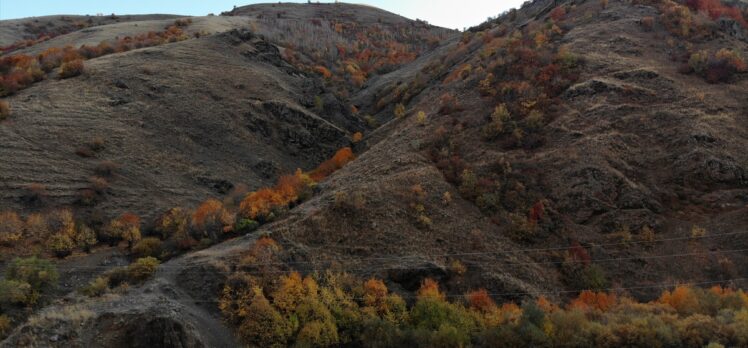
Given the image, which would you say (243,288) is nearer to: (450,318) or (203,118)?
(450,318)

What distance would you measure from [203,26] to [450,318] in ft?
200

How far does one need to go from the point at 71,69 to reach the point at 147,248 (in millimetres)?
22291

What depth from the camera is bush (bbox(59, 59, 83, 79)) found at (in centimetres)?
3884

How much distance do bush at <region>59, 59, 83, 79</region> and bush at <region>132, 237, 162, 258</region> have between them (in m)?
21.3

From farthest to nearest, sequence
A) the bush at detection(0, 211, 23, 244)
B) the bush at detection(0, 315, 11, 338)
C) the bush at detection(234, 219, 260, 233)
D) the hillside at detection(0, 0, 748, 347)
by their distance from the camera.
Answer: the bush at detection(234, 219, 260, 233), the bush at detection(0, 211, 23, 244), the hillside at detection(0, 0, 748, 347), the bush at detection(0, 315, 11, 338)

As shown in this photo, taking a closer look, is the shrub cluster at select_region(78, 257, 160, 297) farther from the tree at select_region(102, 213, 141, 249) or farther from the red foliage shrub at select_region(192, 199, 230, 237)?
the tree at select_region(102, 213, 141, 249)

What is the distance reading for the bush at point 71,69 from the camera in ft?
127

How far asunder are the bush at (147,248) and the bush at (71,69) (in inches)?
840

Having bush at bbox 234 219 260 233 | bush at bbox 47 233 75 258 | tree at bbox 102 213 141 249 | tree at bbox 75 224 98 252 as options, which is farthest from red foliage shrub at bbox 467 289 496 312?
bush at bbox 47 233 75 258

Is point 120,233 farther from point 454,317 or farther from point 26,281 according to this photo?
point 454,317

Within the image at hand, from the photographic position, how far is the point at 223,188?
107 feet

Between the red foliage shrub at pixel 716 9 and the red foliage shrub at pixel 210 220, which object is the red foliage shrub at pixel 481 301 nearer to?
the red foliage shrub at pixel 210 220

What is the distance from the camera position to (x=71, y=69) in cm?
3912

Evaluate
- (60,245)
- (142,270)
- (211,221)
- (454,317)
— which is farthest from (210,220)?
(454,317)
